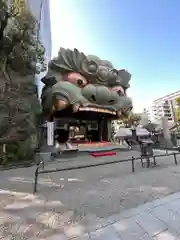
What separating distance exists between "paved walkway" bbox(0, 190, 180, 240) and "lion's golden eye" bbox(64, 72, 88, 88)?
12186mm

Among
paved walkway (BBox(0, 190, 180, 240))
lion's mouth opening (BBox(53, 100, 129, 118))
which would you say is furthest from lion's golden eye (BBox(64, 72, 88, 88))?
paved walkway (BBox(0, 190, 180, 240))

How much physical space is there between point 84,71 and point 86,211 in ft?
43.6

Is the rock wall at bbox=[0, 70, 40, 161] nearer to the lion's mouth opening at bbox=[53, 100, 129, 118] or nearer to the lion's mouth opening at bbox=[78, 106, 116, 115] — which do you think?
the lion's mouth opening at bbox=[53, 100, 129, 118]

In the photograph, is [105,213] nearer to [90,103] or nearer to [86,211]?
[86,211]

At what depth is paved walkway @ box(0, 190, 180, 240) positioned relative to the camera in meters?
2.36

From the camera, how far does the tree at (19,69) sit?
281 inches

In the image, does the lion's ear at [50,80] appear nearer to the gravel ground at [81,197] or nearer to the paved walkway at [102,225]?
the gravel ground at [81,197]

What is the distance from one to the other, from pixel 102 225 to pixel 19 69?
10.4m

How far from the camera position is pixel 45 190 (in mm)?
4621

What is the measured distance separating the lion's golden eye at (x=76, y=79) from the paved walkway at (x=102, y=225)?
1219 cm

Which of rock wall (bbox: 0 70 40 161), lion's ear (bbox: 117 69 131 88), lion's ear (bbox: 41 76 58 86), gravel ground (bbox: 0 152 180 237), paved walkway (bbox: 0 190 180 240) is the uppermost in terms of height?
lion's ear (bbox: 117 69 131 88)

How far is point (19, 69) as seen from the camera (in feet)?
33.9

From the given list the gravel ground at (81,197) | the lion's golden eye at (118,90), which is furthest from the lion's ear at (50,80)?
the gravel ground at (81,197)

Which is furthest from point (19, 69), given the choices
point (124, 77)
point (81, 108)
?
point (124, 77)
